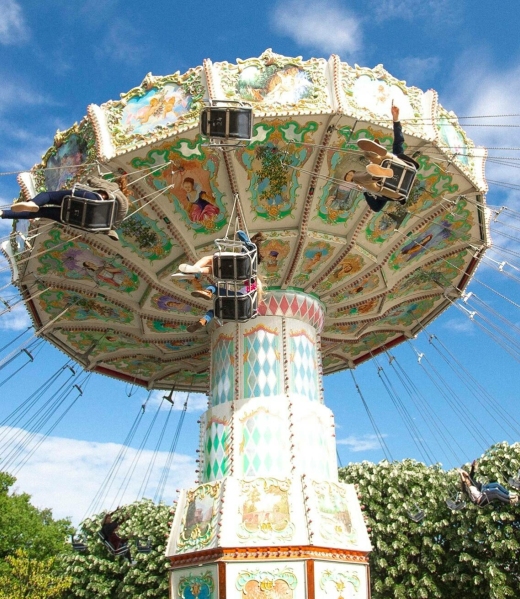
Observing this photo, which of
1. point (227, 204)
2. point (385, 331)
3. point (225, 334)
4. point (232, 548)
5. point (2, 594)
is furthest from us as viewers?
point (2, 594)

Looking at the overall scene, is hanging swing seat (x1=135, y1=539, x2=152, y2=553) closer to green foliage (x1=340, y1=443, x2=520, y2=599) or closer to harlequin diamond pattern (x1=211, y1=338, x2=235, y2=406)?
green foliage (x1=340, y1=443, x2=520, y2=599)

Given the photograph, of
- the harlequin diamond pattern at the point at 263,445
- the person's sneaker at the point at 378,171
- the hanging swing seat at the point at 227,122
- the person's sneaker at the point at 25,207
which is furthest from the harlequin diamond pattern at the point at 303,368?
the person's sneaker at the point at 25,207

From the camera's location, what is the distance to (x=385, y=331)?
52.6 feet

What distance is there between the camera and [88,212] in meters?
8.74

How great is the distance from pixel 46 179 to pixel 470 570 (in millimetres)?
13608

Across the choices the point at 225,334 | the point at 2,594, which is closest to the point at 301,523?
the point at 225,334

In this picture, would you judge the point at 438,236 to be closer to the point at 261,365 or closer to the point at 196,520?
the point at 261,365

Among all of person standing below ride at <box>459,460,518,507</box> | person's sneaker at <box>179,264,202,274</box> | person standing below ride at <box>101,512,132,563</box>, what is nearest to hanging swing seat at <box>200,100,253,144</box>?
person's sneaker at <box>179,264,202,274</box>

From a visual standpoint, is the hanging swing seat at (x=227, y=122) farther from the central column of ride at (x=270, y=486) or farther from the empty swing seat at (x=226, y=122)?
the central column of ride at (x=270, y=486)

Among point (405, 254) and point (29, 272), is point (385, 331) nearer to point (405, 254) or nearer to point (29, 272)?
point (405, 254)

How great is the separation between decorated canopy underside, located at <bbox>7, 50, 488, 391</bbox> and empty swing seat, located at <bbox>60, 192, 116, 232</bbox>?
74.3 inches

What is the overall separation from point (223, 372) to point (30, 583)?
13214mm

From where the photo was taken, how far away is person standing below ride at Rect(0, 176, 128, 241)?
8633 mm

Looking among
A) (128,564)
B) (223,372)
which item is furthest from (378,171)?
(128,564)
